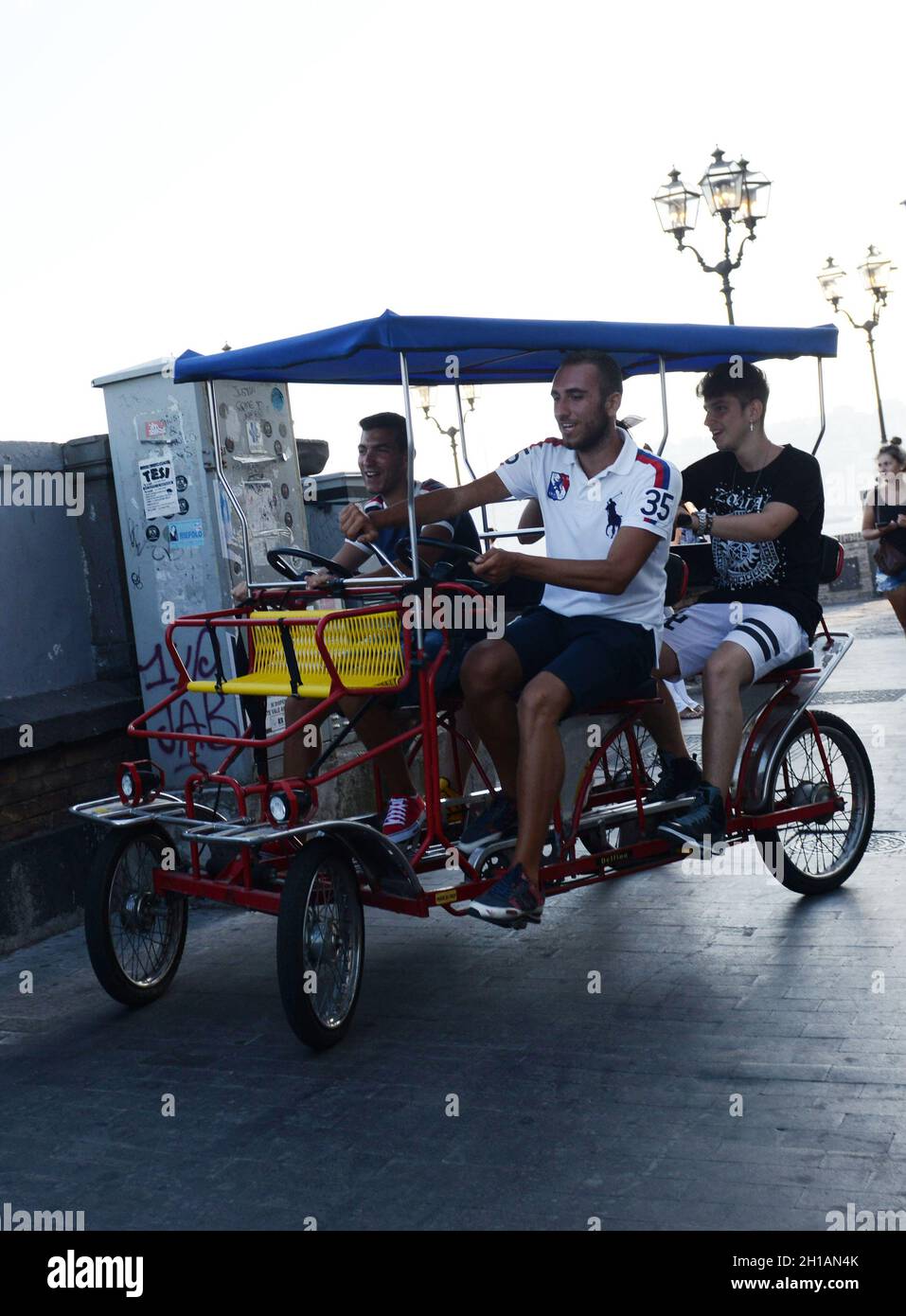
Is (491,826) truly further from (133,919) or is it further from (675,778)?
(133,919)

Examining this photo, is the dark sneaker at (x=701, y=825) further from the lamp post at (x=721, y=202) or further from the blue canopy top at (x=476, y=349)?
the lamp post at (x=721, y=202)

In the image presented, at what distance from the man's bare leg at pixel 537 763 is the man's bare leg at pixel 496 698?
0.19 m

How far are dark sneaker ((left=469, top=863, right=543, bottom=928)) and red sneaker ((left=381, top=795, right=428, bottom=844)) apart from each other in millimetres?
496

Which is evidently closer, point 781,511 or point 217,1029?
point 217,1029

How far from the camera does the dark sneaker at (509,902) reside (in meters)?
4.55

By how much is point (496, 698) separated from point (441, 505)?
34.0 inches

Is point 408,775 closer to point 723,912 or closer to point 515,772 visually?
point 515,772

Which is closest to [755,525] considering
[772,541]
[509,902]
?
[772,541]

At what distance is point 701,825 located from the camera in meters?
5.14

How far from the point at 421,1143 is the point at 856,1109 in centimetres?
117

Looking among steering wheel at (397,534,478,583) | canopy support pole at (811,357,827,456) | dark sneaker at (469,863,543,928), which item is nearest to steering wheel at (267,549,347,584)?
steering wheel at (397,534,478,583)

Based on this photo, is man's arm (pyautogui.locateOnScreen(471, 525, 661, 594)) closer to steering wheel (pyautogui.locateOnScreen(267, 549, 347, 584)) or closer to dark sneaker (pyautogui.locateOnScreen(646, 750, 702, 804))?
steering wheel (pyautogui.locateOnScreen(267, 549, 347, 584))

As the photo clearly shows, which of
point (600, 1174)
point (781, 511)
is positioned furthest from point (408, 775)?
point (600, 1174)
